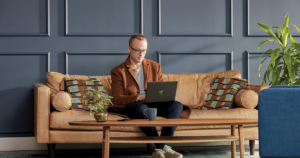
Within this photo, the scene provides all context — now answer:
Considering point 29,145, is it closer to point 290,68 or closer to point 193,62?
point 193,62

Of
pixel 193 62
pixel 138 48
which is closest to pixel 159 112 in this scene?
pixel 138 48

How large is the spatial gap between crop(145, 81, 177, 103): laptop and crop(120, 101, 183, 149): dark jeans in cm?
16

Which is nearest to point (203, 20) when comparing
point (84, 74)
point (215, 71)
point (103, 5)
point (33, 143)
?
point (215, 71)

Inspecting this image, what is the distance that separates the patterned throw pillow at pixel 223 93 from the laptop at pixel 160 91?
797mm

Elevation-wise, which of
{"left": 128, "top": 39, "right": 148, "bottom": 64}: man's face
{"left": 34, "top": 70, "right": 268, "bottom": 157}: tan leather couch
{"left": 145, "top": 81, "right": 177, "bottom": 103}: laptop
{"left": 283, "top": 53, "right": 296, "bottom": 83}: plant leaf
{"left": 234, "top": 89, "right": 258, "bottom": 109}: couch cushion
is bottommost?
{"left": 34, "top": 70, "right": 268, "bottom": 157}: tan leather couch

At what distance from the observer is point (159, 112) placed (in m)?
2.48

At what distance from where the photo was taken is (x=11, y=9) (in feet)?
10.6

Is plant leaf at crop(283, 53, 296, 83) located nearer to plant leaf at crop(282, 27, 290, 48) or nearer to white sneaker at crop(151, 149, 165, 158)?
plant leaf at crop(282, 27, 290, 48)

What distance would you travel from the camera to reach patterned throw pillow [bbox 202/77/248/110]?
2.83m

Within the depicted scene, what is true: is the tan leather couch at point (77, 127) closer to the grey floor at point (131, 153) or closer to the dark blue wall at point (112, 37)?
the grey floor at point (131, 153)

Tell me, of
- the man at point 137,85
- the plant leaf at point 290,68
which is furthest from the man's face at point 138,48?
the plant leaf at point 290,68

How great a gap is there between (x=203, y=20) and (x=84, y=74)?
1.45 meters

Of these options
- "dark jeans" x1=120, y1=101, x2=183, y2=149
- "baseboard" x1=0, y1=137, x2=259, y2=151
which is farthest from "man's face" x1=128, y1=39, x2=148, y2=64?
"baseboard" x1=0, y1=137, x2=259, y2=151

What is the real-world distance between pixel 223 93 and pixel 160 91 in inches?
38.5
